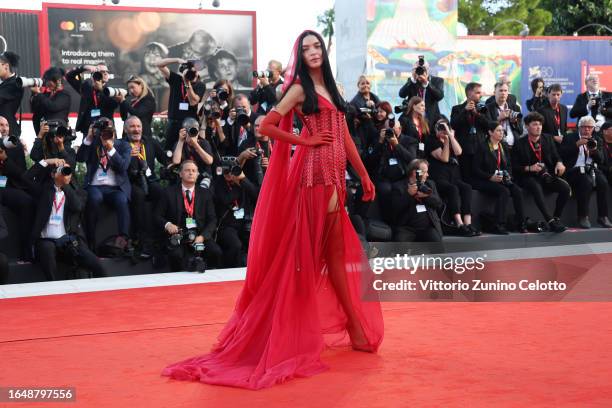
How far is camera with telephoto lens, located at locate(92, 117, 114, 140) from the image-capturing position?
7.38 meters

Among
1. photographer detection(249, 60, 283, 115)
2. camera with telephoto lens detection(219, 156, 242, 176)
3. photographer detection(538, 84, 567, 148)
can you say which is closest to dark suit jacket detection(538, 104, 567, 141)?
photographer detection(538, 84, 567, 148)

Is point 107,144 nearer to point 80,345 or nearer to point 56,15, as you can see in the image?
point 80,345

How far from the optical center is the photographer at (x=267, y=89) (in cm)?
897

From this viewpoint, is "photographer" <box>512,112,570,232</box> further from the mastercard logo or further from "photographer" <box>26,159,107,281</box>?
the mastercard logo

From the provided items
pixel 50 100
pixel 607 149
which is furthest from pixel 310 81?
pixel 607 149

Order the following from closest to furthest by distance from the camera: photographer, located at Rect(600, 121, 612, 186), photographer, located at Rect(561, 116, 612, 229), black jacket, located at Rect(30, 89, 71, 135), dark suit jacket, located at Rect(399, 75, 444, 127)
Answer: black jacket, located at Rect(30, 89, 71, 135), dark suit jacket, located at Rect(399, 75, 444, 127), photographer, located at Rect(561, 116, 612, 229), photographer, located at Rect(600, 121, 612, 186)

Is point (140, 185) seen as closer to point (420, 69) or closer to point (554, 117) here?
point (420, 69)

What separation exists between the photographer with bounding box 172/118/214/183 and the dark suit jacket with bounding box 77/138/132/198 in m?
0.46

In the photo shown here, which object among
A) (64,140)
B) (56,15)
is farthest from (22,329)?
(56,15)

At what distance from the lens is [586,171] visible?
9.65 meters

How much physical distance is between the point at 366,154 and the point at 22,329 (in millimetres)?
4519

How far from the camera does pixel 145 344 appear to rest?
178 inches

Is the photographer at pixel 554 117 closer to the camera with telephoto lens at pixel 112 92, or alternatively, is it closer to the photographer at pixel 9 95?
the camera with telephoto lens at pixel 112 92

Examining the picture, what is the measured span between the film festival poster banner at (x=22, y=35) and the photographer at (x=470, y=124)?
38.8ft
